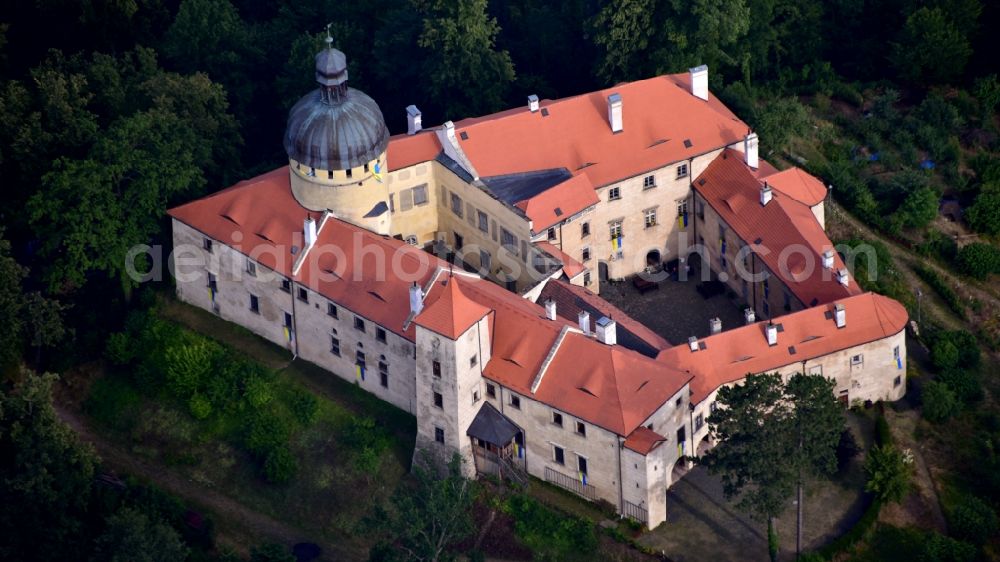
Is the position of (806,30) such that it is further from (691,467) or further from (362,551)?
(362,551)

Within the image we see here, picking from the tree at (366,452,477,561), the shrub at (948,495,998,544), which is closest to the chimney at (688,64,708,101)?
the tree at (366,452,477,561)

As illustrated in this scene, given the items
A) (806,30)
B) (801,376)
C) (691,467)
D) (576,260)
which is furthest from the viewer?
(806,30)

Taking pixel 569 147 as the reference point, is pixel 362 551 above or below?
below

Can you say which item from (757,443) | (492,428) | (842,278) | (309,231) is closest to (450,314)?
(492,428)

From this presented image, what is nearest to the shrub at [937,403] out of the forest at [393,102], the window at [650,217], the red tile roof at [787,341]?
the forest at [393,102]

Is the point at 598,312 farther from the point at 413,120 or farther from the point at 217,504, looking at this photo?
the point at 217,504

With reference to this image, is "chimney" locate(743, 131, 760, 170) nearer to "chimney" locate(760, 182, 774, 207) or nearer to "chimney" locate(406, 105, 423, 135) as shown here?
"chimney" locate(760, 182, 774, 207)

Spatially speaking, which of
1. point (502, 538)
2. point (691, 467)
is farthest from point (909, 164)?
point (502, 538)
